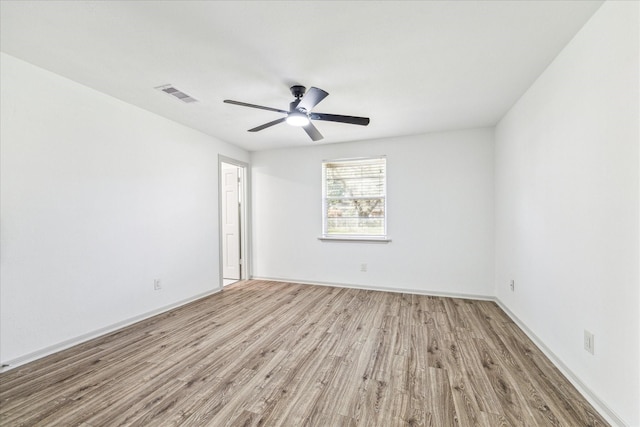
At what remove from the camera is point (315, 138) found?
318 cm

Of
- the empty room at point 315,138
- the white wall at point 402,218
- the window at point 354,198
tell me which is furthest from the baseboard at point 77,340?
the window at point 354,198

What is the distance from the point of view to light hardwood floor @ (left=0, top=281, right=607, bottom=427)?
1656 millimetres

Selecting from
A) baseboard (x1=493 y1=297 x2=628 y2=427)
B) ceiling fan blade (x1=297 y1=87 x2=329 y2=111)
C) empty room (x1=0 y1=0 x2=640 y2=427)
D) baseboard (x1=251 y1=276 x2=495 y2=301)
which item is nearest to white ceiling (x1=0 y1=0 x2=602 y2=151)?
empty room (x1=0 y1=0 x2=640 y2=427)

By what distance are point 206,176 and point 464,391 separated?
4.04 meters

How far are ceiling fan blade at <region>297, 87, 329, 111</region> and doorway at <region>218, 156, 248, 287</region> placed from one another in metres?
2.89

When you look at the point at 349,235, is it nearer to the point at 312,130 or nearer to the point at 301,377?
the point at 312,130

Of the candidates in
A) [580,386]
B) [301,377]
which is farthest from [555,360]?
[301,377]

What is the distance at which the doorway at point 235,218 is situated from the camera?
5.17m

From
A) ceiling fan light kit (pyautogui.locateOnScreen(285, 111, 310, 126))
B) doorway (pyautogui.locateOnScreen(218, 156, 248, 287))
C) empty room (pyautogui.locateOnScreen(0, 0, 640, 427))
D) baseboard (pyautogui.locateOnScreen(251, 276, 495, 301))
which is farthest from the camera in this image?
doorway (pyautogui.locateOnScreen(218, 156, 248, 287))

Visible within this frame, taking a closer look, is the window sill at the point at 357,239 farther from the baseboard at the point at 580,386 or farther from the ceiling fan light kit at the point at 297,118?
the ceiling fan light kit at the point at 297,118

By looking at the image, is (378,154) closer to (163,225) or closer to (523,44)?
(523,44)

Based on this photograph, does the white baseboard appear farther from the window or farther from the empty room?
the window

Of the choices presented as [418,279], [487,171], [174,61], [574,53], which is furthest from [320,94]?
[418,279]

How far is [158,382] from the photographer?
6.59 ft
